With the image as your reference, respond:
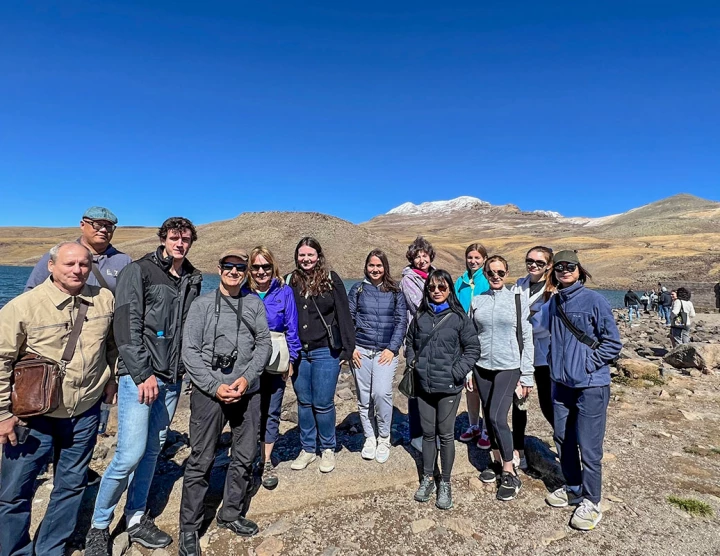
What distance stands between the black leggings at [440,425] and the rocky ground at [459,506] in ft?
1.51

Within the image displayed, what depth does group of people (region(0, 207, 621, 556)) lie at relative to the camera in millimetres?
2875

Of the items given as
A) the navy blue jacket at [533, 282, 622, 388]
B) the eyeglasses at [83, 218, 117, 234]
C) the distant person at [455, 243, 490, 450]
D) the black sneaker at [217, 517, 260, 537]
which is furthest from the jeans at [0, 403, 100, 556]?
the navy blue jacket at [533, 282, 622, 388]

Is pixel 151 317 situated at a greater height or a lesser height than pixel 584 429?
greater

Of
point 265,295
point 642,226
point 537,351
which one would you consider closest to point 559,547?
point 537,351

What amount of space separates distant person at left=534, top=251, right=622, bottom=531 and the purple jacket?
2803 millimetres

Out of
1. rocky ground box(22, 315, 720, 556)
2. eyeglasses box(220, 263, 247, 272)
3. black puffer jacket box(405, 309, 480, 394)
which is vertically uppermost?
eyeglasses box(220, 263, 247, 272)

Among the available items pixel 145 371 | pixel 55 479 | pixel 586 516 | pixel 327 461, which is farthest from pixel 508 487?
pixel 55 479

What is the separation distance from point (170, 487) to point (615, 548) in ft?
14.5

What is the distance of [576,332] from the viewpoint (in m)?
3.83

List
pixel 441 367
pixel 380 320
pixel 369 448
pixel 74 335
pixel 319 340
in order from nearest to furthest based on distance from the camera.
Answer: pixel 74 335 → pixel 441 367 → pixel 319 340 → pixel 380 320 → pixel 369 448

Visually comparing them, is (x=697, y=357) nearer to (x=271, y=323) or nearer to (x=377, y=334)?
(x=377, y=334)

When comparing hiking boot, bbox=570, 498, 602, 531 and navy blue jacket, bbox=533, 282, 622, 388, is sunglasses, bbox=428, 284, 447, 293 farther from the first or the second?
hiking boot, bbox=570, 498, 602, 531

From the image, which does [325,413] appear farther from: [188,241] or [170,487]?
[188,241]

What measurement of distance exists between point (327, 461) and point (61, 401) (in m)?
2.75
